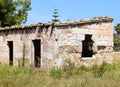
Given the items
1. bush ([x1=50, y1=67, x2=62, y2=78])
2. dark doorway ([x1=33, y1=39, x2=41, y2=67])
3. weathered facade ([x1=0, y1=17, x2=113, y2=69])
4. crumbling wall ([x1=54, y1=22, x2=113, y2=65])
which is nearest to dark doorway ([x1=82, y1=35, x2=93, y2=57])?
weathered facade ([x1=0, y1=17, x2=113, y2=69])

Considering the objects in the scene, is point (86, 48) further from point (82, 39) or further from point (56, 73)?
point (56, 73)

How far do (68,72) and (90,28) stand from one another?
160 inches

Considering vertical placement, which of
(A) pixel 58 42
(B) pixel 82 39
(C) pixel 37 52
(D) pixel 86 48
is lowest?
(C) pixel 37 52

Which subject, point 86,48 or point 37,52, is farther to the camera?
point 86,48

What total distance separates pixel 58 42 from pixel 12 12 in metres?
16.8

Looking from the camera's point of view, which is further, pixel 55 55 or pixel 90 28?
pixel 90 28

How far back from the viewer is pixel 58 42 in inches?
647

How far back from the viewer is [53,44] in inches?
653

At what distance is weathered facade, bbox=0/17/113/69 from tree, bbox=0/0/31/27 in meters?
9.25

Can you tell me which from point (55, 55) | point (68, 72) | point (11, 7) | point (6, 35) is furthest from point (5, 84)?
point (11, 7)

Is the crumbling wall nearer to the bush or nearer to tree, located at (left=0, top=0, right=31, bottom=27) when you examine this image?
the bush

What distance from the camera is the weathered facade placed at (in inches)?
652

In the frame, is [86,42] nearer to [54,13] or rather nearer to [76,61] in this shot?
[76,61]

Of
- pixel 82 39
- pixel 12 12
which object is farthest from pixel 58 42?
pixel 12 12
